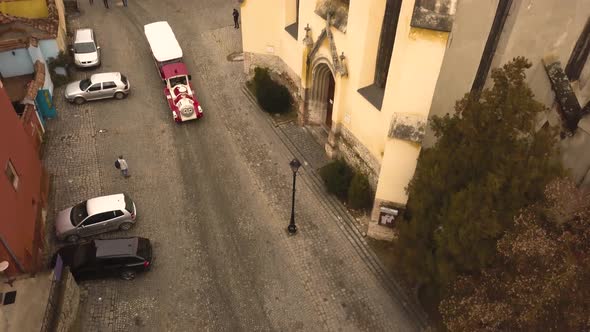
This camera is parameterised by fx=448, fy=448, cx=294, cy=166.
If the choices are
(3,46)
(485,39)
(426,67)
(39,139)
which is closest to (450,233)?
(426,67)

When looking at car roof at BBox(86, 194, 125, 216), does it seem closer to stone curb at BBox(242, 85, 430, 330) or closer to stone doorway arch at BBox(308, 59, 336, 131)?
stone curb at BBox(242, 85, 430, 330)

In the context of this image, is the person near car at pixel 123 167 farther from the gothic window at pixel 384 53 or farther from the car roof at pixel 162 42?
the gothic window at pixel 384 53

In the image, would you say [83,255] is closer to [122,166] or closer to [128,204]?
[128,204]

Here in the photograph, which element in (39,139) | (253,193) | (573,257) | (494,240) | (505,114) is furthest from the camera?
(39,139)

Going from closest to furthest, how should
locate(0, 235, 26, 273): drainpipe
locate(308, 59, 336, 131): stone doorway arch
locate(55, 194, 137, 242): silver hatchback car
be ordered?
locate(0, 235, 26, 273): drainpipe
locate(55, 194, 137, 242): silver hatchback car
locate(308, 59, 336, 131): stone doorway arch

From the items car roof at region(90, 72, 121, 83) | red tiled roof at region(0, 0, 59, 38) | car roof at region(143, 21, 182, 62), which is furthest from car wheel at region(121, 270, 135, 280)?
red tiled roof at region(0, 0, 59, 38)

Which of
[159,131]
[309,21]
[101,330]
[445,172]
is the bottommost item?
[101,330]

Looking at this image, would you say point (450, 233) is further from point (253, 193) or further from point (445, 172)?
point (253, 193)
